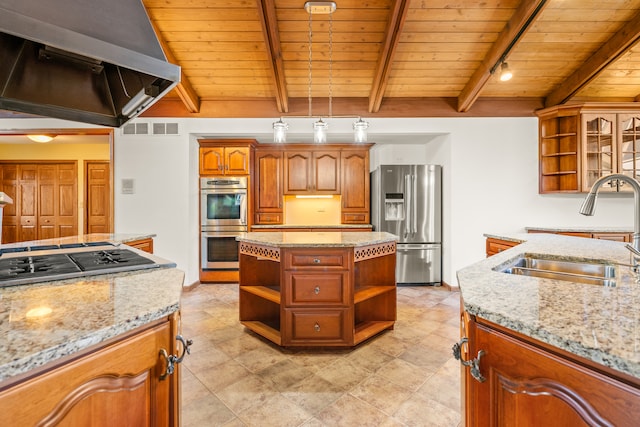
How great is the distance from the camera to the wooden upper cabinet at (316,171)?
15.7 ft

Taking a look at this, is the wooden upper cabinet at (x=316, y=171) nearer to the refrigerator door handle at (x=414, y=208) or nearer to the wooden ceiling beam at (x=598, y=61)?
the refrigerator door handle at (x=414, y=208)

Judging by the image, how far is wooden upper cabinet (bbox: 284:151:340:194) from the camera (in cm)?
479

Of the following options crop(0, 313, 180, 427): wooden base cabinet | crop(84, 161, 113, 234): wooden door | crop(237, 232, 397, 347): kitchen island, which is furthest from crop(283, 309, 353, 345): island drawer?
crop(84, 161, 113, 234): wooden door

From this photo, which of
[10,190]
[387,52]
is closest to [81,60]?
[387,52]

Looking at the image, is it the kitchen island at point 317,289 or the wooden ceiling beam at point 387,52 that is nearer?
the kitchen island at point 317,289

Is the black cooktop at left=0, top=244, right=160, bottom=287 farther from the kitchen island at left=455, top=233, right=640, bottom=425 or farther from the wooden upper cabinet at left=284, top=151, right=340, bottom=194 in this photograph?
the wooden upper cabinet at left=284, top=151, right=340, bottom=194

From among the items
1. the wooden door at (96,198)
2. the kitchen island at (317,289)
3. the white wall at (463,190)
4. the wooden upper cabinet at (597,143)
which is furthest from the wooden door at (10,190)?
the wooden upper cabinet at (597,143)

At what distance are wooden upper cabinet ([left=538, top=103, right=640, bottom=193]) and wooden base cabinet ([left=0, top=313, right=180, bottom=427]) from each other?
481cm

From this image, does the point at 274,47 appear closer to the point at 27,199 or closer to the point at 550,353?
the point at 550,353

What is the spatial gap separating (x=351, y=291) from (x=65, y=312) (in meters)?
1.77

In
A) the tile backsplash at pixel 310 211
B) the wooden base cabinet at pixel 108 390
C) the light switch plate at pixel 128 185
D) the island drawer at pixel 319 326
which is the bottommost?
the island drawer at pixel 319 326

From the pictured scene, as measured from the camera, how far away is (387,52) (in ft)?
10.4

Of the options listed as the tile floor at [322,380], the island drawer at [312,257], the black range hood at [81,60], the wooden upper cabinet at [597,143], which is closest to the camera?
the black range hood at [81,60]

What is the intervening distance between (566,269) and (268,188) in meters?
3.88
